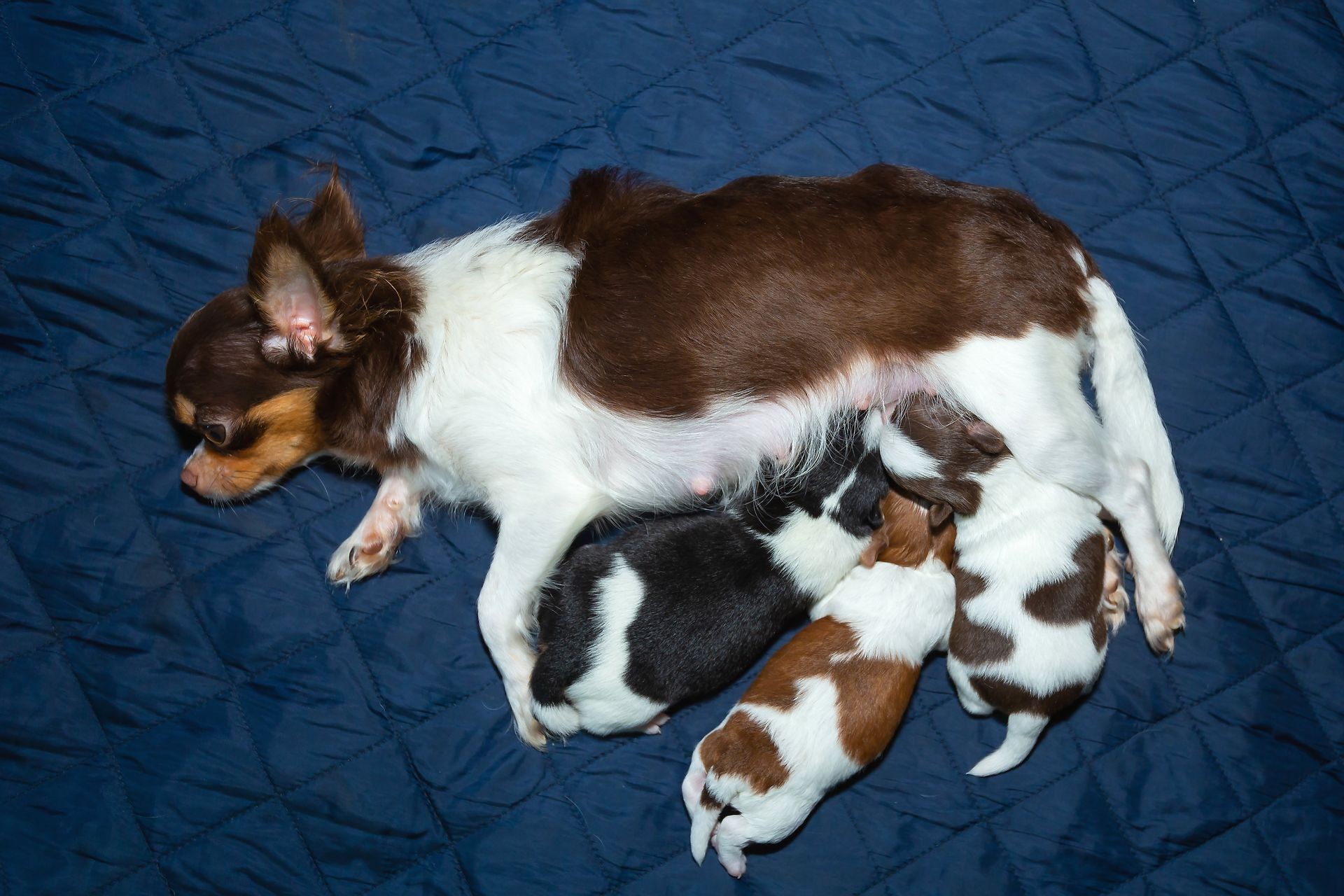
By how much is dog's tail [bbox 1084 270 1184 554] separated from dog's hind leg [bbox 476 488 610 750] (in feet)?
4.44

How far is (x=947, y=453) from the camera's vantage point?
7.62 feet

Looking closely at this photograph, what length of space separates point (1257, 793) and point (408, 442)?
254 centimetres

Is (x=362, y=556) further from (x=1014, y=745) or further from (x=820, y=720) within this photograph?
(x=1014, y=745)

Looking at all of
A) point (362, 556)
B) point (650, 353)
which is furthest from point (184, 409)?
point (650, 353)

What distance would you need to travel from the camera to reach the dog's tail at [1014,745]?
240 cm

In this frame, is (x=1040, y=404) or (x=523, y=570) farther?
(x=523, y=570)

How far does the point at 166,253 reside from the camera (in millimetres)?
2766

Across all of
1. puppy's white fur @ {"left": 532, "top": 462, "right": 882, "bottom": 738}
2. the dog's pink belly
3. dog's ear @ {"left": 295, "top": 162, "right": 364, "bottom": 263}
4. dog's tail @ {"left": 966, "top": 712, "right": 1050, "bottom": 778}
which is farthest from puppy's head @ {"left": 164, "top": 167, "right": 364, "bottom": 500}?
dog's tail @ {"left": 966, "top": 712, "right": 1050, "bottom": 778}

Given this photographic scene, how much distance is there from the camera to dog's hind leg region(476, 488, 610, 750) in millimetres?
2449

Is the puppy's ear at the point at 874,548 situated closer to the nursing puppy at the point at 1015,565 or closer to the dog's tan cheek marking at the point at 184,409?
the nursing puppy at the point at 1015,565

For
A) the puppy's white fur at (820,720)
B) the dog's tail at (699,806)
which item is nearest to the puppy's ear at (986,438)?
the puppy's white fur at (820,720)

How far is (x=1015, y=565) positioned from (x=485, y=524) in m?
1.46

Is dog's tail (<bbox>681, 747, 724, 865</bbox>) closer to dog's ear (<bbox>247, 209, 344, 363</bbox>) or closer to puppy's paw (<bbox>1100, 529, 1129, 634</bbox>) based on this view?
puppy's paw (<bbox>1100, 529, 1129, 634</bbox>)

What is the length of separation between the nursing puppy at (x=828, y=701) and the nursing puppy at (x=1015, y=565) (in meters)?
0.11
